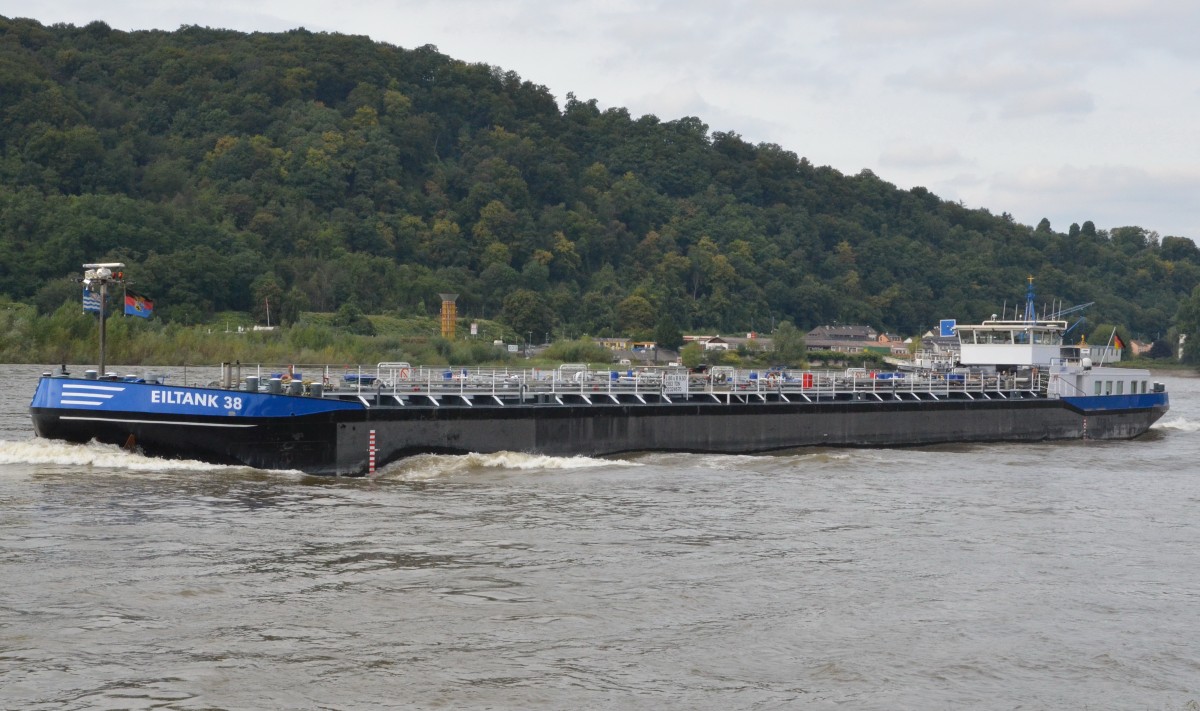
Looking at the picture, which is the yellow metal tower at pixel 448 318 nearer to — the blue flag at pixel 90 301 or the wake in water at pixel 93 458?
the blue flag at pixel 90 301

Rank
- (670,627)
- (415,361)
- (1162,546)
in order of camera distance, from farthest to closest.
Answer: (415,361) → (1162,546) → (670,627)

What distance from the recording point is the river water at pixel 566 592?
1531 centimetres

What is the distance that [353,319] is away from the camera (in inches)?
4254

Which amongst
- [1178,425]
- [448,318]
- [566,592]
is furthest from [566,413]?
[448,318]

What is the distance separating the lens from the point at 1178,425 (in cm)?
6084

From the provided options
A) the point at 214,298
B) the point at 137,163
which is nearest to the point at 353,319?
the point at 214,298

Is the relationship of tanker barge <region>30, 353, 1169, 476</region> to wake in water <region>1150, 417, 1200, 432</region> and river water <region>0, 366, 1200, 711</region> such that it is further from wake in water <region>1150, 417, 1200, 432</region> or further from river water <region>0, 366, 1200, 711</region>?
wake in water <region>1150, 417, 1200, 432</region>

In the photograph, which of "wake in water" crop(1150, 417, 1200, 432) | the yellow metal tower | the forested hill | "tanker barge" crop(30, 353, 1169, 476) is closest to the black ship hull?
"tanker barge" crop(30, 353, 1169, 476)

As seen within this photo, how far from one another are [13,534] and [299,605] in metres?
6.77

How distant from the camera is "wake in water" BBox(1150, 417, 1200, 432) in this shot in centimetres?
5848

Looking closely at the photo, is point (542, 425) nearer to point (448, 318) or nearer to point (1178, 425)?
point (1178, 425)

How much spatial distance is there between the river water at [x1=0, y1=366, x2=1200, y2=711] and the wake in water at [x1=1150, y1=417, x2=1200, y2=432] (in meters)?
29.5

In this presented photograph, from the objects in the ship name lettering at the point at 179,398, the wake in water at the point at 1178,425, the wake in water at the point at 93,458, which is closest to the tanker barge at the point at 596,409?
the ship name lettering at the point at 179,398

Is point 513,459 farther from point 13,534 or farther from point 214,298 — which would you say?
point 214,298
